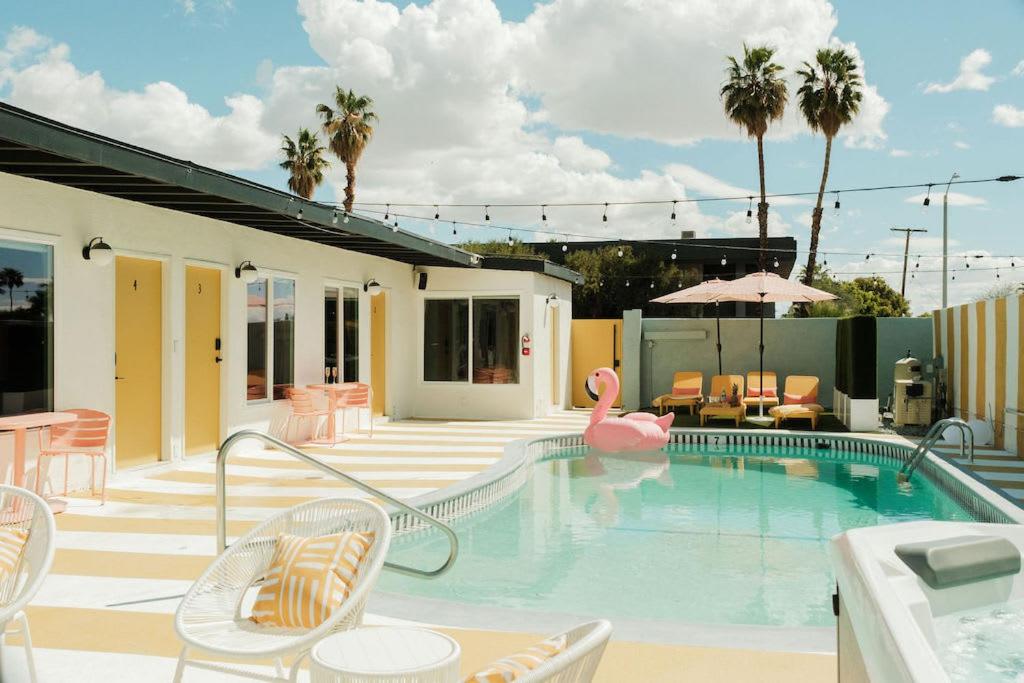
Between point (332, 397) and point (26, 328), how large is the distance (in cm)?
456

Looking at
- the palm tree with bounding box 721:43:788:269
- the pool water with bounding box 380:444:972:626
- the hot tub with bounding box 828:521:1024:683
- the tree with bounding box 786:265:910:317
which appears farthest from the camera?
the tree with bounding box 786:265:910:317

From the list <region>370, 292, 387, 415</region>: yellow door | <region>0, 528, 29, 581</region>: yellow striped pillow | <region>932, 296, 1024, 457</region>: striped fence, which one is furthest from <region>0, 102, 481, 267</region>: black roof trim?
<region>932, 296, 1024, 457</region>: striped fence

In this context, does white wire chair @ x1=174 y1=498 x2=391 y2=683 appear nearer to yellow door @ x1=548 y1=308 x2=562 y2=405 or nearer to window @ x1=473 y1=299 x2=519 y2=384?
window @ x1=473 y1=299 x2=519 y2=384

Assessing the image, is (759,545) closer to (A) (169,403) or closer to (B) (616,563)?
(B) (616,563)

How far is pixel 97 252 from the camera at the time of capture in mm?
7758

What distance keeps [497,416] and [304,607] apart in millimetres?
11467

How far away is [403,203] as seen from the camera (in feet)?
65.5

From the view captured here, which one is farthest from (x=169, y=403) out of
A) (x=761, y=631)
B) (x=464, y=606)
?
(x=761, y=631)

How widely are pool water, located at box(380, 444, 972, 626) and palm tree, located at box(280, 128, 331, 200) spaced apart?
17659mm

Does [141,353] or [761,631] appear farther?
[141,353]

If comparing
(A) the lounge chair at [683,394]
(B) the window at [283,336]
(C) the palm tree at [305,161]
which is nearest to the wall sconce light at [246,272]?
(B) the window at [283,336]

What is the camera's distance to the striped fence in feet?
36.1

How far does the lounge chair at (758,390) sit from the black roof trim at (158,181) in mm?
7528

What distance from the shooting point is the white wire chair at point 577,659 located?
193 cm
